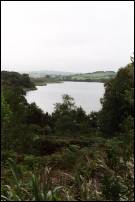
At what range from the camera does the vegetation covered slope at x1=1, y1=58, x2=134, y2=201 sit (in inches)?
236

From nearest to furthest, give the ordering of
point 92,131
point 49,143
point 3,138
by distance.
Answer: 1. point 3,138
2. point 49,143
3. point 92,131

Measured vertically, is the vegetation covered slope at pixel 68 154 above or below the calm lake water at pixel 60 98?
above

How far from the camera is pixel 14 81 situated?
85000 millimetres

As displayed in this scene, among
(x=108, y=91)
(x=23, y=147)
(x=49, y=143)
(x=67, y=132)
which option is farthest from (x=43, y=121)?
(x=23, y=147)

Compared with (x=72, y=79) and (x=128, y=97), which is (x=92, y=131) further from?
(x=72, y=79)

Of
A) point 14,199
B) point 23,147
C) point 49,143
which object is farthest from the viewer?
point 49,143

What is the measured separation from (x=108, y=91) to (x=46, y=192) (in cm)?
2769

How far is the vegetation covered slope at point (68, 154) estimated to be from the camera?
6.00 meters

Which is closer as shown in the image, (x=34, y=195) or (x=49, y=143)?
(x=34, y=195)

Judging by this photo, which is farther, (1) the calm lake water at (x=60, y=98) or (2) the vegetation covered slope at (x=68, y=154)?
(1) the calm lake water at (x=60, y=98)

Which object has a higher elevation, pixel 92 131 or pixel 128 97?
pixel 128 97

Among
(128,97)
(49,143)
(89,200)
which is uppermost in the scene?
(128,97)

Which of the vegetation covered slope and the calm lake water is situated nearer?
the vegetation covered slope

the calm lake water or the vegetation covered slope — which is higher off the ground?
the vegetation covered slope
